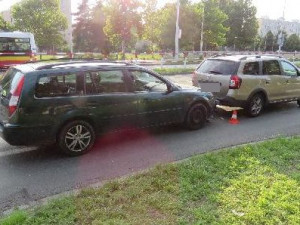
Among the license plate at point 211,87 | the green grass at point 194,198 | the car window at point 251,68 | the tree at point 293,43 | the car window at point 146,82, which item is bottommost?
the green grass at point 194,198

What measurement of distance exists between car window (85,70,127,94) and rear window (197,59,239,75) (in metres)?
3.33

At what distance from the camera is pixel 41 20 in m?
50.2

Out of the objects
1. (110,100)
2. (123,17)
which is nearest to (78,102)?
(110,100)

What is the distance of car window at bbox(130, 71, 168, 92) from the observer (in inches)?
261

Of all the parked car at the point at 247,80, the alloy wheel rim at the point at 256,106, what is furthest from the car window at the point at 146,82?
the alloy wheel rim at the point at 256,106

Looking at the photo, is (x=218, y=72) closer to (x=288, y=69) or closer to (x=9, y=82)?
(x=288, y=69)

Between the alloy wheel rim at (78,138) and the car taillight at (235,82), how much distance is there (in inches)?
158

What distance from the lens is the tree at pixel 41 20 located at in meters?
49.9

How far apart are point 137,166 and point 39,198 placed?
5.61ft

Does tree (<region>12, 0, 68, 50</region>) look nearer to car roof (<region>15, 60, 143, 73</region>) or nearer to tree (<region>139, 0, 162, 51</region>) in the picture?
tree (<region>139, 0, 162, 51</region>)

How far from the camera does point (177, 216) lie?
12.8 feet

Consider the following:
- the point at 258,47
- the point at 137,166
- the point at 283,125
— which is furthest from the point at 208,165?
the point at 258,47

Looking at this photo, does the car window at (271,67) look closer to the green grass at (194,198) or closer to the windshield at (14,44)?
the green grass at (194,198)

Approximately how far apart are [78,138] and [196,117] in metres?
2.87
